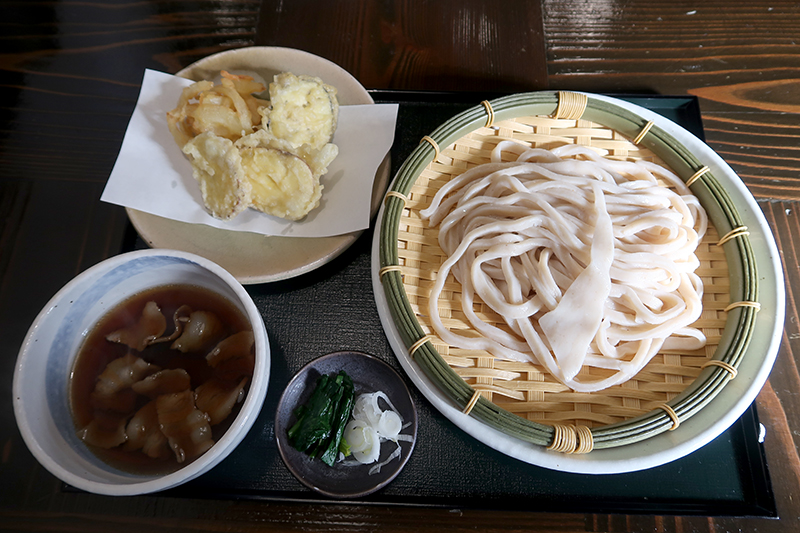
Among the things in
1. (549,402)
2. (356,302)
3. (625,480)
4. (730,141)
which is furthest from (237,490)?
(730,141)

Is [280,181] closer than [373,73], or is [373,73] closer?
[280,181]

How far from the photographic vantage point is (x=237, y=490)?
1.29 meters

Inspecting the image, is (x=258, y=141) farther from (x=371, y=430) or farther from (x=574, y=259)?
(x=574, y=259)

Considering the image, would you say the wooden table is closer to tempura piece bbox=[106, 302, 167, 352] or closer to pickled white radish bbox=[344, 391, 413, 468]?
tempura piece bbox=[106, 302, 167, 352]

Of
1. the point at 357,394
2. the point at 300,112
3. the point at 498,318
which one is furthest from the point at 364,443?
the point at 300,112

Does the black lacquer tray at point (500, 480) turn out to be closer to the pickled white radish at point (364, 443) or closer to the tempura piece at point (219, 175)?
the pickled white radish at point (364, 443)

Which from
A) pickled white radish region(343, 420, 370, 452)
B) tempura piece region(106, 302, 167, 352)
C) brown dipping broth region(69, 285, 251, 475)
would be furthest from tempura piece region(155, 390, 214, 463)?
pickled white radish region(343, 420, 370, 452)

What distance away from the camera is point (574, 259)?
1449 mm

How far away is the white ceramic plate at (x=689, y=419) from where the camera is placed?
1.17 m

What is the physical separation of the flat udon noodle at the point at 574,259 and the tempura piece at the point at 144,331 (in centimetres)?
81

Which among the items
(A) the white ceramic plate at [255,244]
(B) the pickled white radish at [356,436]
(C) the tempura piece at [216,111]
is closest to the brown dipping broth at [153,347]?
(A) the white ceramic plate at [255,244]

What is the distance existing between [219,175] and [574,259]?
1.24 metres

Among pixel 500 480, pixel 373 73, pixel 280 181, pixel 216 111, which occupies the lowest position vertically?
pixel 500 480

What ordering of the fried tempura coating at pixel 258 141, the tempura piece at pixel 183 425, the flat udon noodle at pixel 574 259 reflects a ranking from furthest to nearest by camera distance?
the fried tempura coating at pixel 258 141, the flat udon noodle at pixel 574 259, the tempura piece at pixel 183 425
